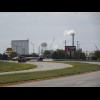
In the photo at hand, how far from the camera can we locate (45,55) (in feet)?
586
